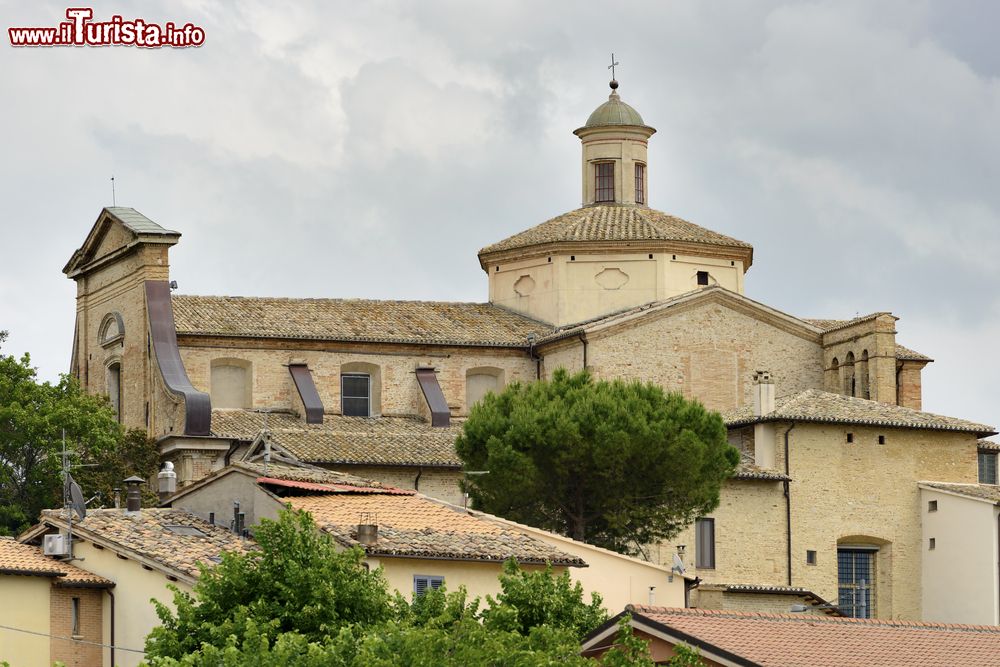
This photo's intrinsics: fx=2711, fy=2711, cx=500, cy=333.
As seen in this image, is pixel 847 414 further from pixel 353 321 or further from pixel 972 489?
pixel 353 321

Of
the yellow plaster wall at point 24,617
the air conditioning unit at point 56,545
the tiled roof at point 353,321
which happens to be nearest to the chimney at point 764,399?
the tiled roof at point 353,321

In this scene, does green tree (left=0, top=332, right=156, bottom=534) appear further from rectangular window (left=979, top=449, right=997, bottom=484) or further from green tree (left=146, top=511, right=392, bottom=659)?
green tree (left=146, top=511, right=392, bottom=659)

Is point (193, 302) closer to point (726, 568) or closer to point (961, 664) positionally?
point (726, 568)

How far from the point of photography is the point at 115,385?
64.8 meters

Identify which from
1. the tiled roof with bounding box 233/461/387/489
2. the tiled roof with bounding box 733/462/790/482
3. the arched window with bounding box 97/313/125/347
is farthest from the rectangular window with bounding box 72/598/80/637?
the arched window with bounding box 97/313/125/347

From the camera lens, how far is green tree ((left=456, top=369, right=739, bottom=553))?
2087 inches

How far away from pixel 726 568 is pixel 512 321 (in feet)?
38.2

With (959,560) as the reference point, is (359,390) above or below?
above

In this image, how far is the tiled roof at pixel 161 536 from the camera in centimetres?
4022

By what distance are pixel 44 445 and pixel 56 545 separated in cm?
1559

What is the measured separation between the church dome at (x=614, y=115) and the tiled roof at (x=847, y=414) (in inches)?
489

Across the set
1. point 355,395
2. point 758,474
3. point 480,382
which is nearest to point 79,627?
point 758,474

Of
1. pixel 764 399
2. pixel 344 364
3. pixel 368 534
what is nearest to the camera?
pixel 368 534

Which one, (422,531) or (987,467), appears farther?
(987,467)
